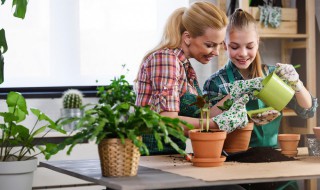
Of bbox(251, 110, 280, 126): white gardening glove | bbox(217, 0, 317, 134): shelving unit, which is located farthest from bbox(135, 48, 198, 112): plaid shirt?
bbox(217, 0, 317, 134): shelving unit

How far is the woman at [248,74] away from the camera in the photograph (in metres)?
3.29

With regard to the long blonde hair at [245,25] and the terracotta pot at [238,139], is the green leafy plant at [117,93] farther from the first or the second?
the terracotta pot at [238,139]

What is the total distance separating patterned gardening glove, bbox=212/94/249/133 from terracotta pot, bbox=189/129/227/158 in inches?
6.7

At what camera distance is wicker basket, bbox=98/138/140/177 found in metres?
2.41

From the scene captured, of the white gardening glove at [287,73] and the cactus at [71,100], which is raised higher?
the white gardening glove at [287,73]

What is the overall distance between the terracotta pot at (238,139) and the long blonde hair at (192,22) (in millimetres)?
525

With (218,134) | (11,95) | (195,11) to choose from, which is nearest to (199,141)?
(218,134)

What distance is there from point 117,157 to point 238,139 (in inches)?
27.5

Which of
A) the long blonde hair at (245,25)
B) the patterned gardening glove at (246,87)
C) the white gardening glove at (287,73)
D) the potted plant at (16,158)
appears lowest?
the potted plant at (16,158)

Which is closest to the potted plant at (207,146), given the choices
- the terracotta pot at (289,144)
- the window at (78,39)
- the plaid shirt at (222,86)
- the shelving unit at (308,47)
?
the terracotta pot at (289,144)

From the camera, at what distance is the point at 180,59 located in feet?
10.5

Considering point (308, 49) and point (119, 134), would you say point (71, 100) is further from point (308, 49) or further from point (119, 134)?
point (119, 134)

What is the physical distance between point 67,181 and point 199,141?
225 cm

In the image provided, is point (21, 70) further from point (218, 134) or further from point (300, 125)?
point (218, 134)
